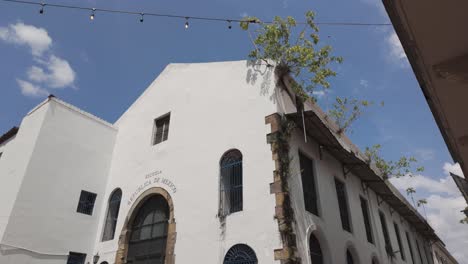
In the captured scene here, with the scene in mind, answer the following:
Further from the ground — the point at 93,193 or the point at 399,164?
the point at 399,164

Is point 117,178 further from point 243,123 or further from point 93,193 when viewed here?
point 243,123

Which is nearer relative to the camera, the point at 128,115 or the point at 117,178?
the point at 117,178

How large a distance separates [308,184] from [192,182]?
3.43 m

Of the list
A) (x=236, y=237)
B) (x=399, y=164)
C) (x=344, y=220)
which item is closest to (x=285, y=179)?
(x=236, y=237)

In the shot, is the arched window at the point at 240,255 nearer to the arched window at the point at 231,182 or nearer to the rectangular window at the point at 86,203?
the arched window at the point at 231,182

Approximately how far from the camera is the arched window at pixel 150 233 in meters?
10.3

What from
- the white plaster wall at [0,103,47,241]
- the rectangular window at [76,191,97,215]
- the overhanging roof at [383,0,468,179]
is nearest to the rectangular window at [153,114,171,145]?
the rectangular window at [76,191,97,215]

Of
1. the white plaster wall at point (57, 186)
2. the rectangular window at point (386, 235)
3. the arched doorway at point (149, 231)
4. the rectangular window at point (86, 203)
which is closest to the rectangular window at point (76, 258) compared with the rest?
the white plaster wall at point (57, 186)

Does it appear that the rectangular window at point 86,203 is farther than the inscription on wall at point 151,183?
Yes

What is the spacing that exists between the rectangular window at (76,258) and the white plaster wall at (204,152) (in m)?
0.62

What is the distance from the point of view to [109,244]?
11.5 metres

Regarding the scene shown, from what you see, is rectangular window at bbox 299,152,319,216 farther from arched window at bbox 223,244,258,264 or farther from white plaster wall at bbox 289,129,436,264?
arched window at bbox 223,244,258,264

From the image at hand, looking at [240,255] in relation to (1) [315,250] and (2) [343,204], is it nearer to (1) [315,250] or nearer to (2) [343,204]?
(1) [315,250]

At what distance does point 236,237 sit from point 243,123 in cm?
321
